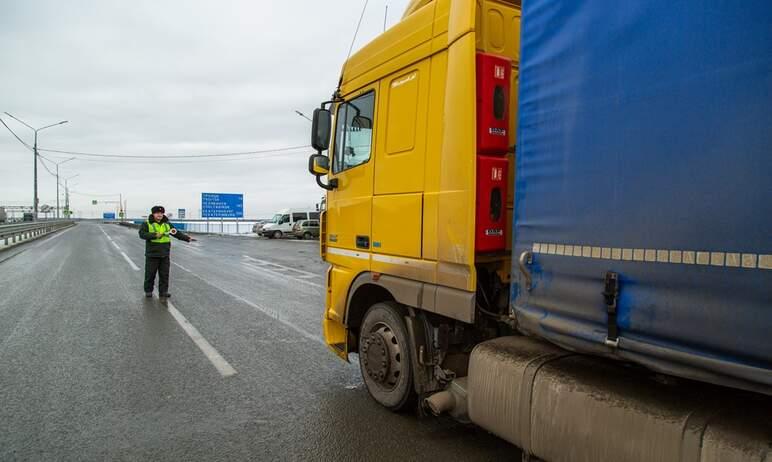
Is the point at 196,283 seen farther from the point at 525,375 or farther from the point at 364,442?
the point at 525,375

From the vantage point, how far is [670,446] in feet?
6.57

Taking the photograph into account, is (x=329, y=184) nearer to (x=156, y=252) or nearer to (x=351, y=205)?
(x=351, y=205)

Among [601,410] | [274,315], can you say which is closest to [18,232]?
[274,315]

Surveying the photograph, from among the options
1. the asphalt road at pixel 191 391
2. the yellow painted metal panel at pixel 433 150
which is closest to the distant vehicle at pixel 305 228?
the asphalt road at pixel 191 391

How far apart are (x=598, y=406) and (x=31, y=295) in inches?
417

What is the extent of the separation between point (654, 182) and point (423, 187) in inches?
66.5

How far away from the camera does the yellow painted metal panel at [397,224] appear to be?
3562 mm

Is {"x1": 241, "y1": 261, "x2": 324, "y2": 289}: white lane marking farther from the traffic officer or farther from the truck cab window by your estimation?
the truck cab window

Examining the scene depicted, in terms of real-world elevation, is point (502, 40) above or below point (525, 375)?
above

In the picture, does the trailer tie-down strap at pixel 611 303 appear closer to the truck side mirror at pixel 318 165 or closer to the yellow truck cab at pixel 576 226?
the yellow truck cab at pixel 576 226

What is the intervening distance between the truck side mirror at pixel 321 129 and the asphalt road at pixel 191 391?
7.36 ft

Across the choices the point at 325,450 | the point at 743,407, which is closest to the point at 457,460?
the point at 325,450

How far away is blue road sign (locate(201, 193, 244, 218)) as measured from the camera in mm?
50156

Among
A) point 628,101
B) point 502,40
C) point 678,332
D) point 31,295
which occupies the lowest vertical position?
point 31,295
